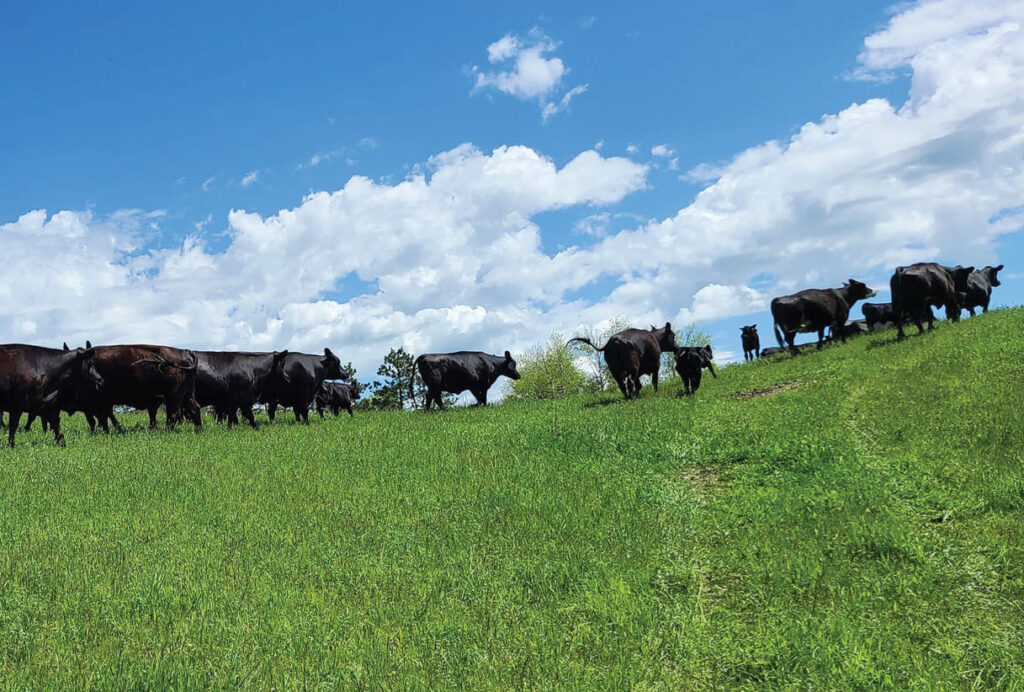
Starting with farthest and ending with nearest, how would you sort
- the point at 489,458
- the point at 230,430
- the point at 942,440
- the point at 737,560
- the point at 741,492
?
the point at 230,430, the point at 489,458, the point at 942,440, the point at 741,492, the point at 737,560

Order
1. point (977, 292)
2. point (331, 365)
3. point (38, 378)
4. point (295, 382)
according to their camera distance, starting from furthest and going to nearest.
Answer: point (977, 292)
point (331, 365)
point (295, 382)
point (38, 378)

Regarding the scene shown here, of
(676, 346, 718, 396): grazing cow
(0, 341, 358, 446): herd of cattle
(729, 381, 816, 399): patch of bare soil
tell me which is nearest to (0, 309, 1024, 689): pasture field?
(0, 341, 358, 446): herd of cattle

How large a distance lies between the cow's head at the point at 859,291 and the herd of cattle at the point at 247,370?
112 inches

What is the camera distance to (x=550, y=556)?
890cm

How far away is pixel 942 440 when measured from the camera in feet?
42.5

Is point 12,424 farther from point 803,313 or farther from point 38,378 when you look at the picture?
point 803,313

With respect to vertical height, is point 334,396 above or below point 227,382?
below

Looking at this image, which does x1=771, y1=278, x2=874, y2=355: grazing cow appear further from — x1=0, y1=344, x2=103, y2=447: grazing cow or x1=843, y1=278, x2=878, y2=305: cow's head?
x1=0, y1=344, x2=103, y2=447: grazing cow

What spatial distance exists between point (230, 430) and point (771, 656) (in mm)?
17908

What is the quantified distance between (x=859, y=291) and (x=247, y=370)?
27.1 m

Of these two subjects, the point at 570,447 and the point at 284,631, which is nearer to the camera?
the point at 284,631

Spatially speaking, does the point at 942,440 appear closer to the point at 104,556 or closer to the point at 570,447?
the point at 570,447

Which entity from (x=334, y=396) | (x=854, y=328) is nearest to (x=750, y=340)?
(x=854, y=328)

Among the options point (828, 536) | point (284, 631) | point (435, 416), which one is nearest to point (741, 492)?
point (828, 536)
